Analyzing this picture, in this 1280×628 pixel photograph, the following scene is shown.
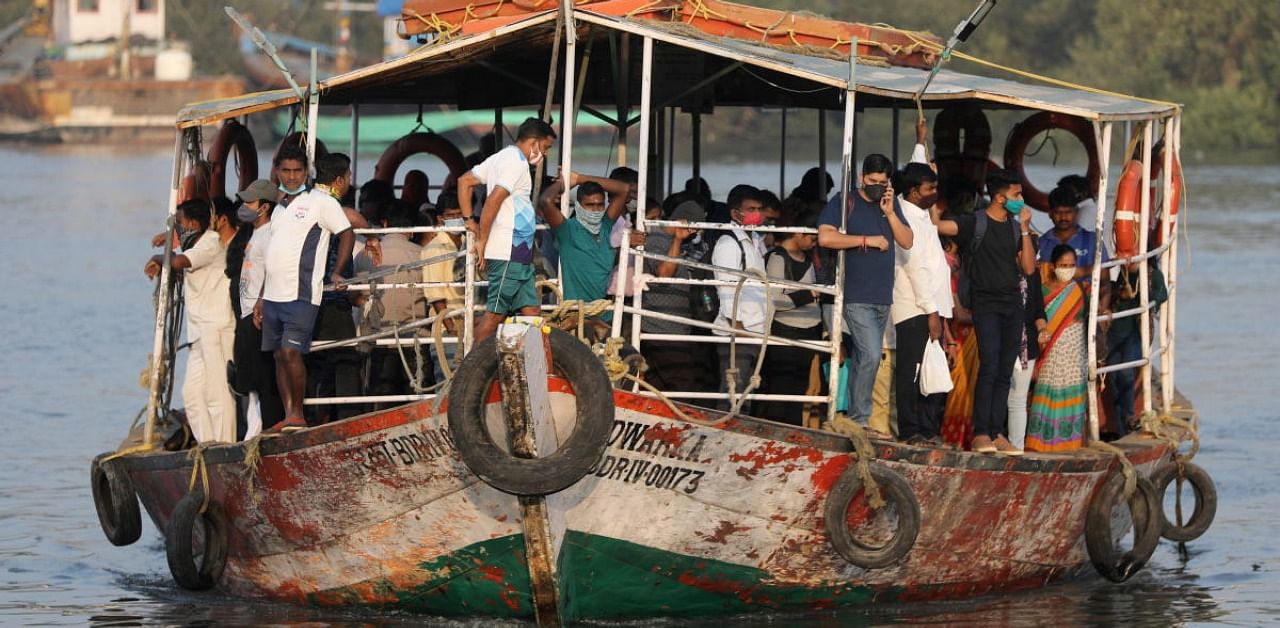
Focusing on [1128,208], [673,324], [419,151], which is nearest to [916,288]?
[673,324]

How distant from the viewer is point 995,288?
10930 mm

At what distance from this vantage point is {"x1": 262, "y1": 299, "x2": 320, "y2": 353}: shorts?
10312 mm

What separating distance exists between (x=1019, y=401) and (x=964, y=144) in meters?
2.46

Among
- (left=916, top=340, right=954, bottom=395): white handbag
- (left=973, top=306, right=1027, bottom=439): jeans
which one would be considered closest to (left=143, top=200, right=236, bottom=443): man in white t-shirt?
(left=916, top=340, right=954, bottom=395): white handbag

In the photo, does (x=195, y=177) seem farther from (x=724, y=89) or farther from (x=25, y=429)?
(x=25, y=429)

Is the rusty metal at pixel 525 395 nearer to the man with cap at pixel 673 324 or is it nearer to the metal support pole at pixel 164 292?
the man with cap at pixel 673 324

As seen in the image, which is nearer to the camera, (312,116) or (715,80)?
(312,116)

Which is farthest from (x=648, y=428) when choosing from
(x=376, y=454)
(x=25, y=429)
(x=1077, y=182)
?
(x=25, y=429)

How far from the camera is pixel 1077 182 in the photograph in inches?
465

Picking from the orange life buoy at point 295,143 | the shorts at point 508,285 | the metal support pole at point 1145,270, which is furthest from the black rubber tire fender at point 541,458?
the metal support pole at point 1145,270

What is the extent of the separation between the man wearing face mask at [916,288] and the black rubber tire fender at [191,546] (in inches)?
140

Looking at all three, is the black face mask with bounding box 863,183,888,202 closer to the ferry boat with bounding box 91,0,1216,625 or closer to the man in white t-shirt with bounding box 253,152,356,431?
the ferry boat with bounding box 91,0,1216,625

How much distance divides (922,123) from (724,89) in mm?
4369

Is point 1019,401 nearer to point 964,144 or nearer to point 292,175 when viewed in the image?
point 964,144
